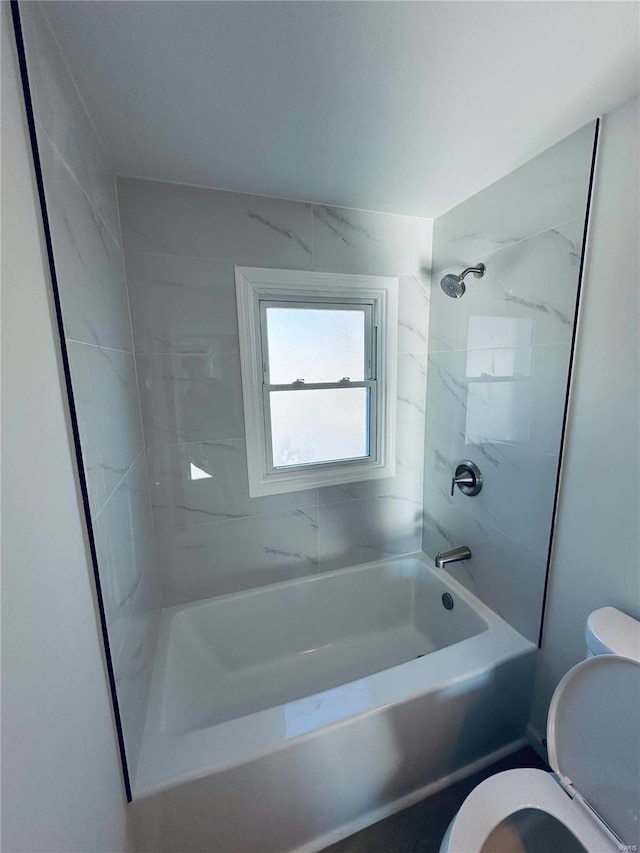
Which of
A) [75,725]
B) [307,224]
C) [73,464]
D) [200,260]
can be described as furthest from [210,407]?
[75,725]

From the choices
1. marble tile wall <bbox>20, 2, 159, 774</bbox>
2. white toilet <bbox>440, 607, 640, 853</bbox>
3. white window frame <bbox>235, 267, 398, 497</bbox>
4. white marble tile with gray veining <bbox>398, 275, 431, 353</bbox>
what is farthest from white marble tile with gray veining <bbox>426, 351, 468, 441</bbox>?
marble tile wall <bbox>20, 2, 159, 774</bbox>

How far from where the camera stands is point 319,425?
1.84 meters

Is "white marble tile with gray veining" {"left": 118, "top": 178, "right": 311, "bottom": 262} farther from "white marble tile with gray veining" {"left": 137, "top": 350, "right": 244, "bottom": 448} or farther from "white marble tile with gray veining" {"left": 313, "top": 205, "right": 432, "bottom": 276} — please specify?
"white marble tile with gray veining" {"left": 137, "top": 350, "right": 244, "bottom": 448}

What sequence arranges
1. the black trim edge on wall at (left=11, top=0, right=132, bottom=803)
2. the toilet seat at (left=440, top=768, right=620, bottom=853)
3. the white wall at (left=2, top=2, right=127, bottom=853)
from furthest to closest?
the toilet seat at (left=440, top=768, right=620, bottom=853) → the black trim edge on wall at (left=11, top=0, right=132, bottom=803) → the white wall at (left=2, top=2, right=127, bottom=853)

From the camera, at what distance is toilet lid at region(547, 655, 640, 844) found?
0.84 metres

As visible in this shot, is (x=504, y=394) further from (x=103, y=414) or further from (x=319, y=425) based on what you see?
(x=103, y=414)

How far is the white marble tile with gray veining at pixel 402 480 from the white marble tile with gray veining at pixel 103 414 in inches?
43.1

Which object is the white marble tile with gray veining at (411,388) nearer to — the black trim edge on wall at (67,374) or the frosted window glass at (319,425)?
the frosted window glass at (319,425)

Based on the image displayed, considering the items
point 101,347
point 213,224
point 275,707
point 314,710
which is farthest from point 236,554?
point 213,224

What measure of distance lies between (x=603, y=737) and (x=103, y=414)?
1628mm

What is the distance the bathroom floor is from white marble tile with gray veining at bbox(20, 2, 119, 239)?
2184 millimetres

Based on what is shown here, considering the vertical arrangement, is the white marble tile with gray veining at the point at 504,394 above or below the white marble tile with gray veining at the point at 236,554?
above

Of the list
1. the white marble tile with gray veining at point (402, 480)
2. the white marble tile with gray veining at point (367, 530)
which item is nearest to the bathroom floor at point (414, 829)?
the white marble tile with gray veining at point (367, 530)

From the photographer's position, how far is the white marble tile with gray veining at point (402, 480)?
190 cm
